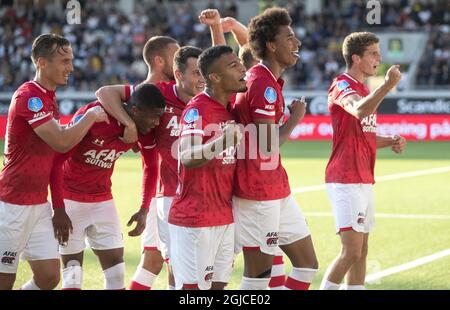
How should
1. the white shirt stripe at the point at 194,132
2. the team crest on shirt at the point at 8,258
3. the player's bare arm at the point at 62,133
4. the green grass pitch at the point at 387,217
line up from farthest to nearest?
1. the green grass pitch at the point at 387,217
2. the team crest on shirt at the point at 8,258
3. the player's bare arm at the point at 62,133
4. the white shirt stripe at the point at 194,132

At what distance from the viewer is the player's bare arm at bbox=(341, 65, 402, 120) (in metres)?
7.79

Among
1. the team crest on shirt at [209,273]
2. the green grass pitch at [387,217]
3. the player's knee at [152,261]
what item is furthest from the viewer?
the green grass pitch at [387,217]

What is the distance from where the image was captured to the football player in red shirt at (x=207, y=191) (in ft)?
22.5

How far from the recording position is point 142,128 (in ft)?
25.8

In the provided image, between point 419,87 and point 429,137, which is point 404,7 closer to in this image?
point 419,87

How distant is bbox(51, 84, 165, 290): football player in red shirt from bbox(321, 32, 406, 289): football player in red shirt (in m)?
1.91

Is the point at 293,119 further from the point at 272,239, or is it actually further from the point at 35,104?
the point at 35,104

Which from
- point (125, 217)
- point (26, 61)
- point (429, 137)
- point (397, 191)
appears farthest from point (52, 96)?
point (26, 61)

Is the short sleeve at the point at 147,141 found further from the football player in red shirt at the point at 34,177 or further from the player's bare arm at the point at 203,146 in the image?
the player's bare arm at the point at 203,146

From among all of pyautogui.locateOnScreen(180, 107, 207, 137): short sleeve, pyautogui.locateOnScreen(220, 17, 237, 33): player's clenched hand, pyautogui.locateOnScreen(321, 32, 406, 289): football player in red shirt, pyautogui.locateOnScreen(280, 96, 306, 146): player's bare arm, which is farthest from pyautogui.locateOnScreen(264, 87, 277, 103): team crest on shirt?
pyautogui.locateOnScreen(220, 17, 237, 33): player's clenched hand

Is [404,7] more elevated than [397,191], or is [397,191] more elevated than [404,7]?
[404,7]

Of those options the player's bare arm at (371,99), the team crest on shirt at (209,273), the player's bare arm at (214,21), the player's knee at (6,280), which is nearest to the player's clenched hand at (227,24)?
the player's bare arm at (214,21)

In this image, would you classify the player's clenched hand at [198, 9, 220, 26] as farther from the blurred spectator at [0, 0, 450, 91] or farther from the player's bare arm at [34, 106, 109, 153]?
the blurred spectator at [0, 0, 450, 91]
